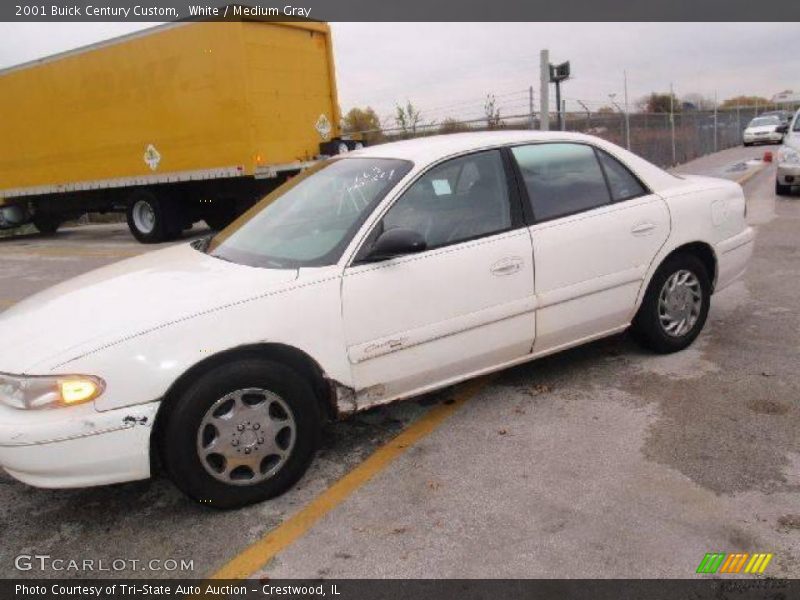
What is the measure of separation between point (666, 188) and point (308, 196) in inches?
87.4

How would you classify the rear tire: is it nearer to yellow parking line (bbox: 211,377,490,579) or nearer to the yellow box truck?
the yellow box truck

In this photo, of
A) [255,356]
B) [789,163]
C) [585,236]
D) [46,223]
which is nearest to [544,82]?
[789,163]

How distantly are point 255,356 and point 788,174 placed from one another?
36.3 ft

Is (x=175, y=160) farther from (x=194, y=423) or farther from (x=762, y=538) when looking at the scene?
(x=762, y=538)

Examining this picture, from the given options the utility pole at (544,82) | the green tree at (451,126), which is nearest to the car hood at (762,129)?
the green tree at (451,126)

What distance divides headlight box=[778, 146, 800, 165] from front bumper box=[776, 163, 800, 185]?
0.22ft

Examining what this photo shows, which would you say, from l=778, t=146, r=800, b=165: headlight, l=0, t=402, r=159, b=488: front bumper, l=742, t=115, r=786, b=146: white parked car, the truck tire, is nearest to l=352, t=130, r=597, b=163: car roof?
l=0, t=402, r=159, b=488: front bumper

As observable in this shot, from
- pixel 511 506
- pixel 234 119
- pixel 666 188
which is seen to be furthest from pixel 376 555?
pixel 234 119

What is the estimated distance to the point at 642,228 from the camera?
4012 millimetres

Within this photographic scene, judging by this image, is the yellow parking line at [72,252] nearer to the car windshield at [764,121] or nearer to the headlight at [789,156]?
the headlight at [789,156]

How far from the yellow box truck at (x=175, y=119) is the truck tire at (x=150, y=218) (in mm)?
19

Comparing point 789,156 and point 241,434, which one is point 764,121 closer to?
point 789,156

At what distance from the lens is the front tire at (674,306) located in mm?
4176

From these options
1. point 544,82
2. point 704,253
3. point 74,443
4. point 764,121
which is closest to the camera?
point 74,443
